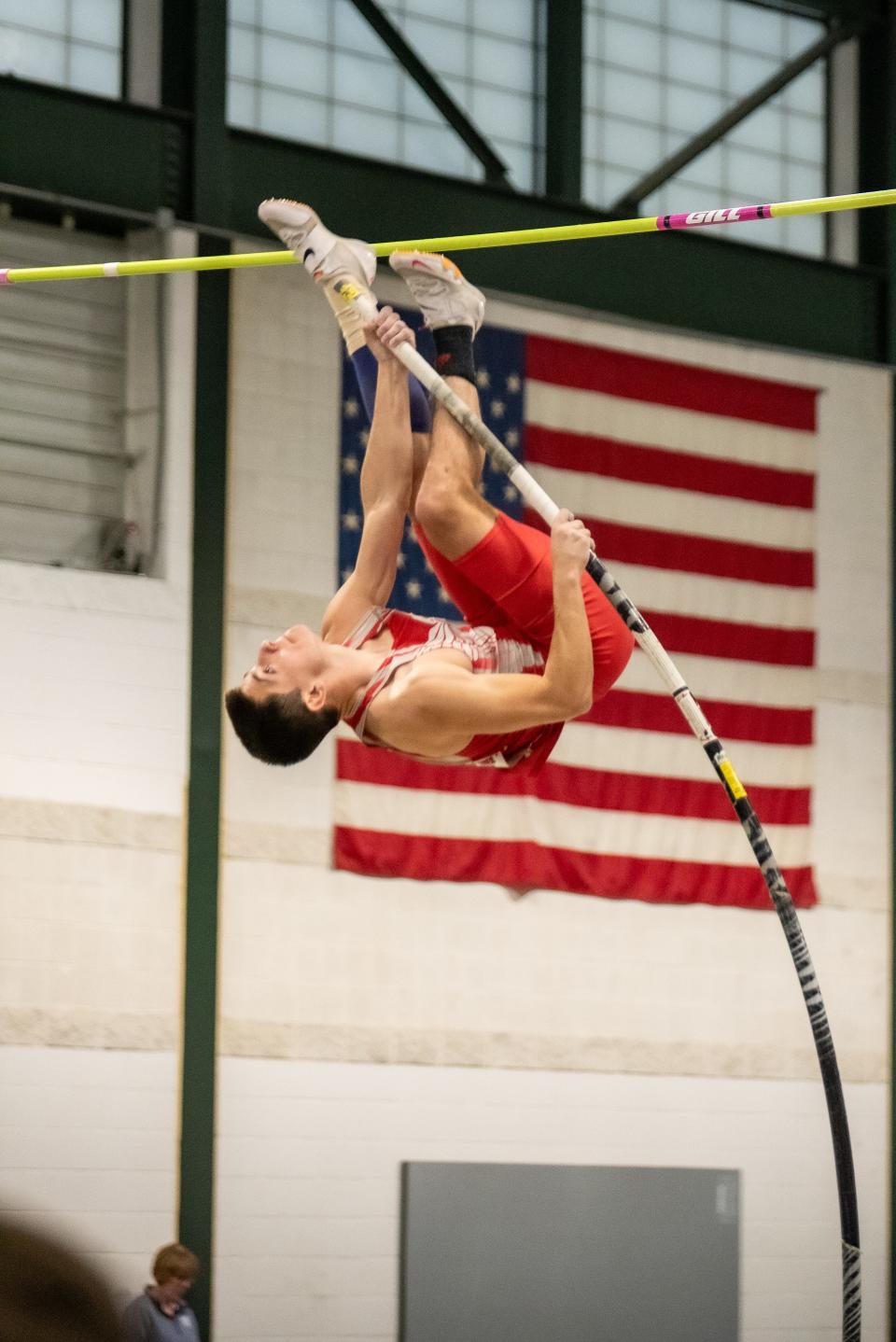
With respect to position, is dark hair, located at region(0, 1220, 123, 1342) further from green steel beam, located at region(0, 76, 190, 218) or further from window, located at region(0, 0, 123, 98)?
window, located at region(0, 0, 123, 98)

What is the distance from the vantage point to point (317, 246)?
548 centimetres

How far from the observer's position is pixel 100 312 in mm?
9750

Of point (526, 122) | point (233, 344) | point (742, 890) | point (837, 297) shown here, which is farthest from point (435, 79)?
point (742, 890)

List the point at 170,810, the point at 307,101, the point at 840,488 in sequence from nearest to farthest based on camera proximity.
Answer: the point at 170,810
the point at 307,101
the point at 840,488

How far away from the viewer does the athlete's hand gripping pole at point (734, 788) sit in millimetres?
5184

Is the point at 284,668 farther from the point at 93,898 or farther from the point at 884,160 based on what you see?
the point at 884,160

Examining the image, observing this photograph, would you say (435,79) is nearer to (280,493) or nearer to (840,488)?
(280,493)

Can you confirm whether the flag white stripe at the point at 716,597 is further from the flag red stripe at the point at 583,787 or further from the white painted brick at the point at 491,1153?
the white painted brick at the point at 491,1153

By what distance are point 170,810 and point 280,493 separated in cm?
176

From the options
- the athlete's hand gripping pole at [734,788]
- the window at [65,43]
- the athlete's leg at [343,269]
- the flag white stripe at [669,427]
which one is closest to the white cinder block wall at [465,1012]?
the flag white stripe at [669,427]

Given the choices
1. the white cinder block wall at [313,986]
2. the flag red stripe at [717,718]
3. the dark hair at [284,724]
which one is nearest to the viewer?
the dark hair at [284,724]

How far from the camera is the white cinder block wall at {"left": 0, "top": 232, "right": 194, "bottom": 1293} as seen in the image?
8.87 metres

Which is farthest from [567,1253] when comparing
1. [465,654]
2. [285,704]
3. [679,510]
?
[285,704]

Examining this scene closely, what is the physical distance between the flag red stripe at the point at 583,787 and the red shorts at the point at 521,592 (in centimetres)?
432
